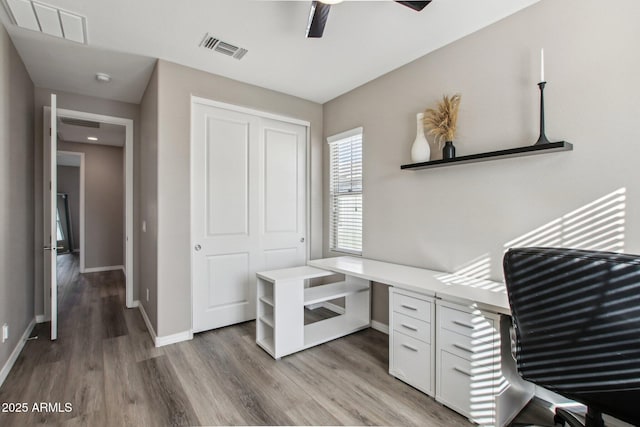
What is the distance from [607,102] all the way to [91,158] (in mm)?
7710

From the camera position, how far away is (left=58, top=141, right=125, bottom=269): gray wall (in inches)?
246

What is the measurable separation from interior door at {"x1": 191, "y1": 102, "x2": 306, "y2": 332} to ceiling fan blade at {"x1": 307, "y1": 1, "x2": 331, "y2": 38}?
158 cm

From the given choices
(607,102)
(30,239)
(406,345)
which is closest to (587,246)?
(607,102)

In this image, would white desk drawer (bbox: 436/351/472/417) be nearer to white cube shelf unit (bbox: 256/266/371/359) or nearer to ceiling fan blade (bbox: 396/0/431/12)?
white cube shelf unit (bbox: 256/266/371/359)

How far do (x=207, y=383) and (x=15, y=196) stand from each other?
230cm

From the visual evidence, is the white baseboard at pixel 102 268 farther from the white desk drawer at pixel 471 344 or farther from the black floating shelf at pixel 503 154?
the white desk drawer at pixel 471 344

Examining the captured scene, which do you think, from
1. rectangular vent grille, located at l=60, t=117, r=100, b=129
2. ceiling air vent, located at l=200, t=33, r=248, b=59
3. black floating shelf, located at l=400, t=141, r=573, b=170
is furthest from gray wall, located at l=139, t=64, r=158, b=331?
black floating shelf, located at l=400, t=141, r=573, b=170

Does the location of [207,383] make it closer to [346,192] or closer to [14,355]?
[14,355]

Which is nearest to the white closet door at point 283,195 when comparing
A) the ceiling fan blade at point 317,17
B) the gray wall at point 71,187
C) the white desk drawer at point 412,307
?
the ceiling fan blade at point 317,17

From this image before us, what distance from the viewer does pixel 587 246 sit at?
72.9 inches

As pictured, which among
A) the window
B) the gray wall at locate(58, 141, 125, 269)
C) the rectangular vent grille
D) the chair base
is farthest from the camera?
the gray wall at locate(58, 141, 125, 269)

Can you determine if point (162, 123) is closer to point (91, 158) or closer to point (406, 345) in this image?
point (406, 345)

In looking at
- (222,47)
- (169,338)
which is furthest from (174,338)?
(222,47)

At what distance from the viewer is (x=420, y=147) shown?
8.67 feet
